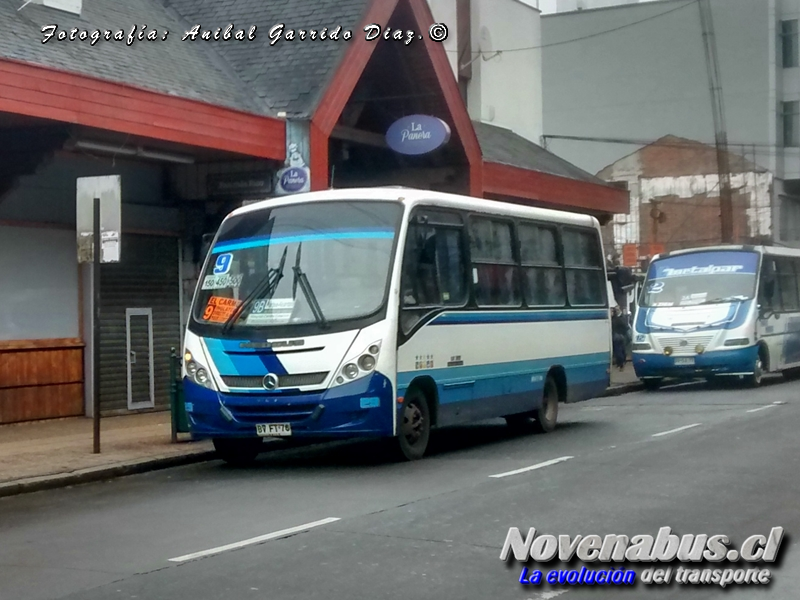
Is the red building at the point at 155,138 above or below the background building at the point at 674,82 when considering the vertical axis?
below

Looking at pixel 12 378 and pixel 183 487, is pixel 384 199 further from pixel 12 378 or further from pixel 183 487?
pixel 12 378

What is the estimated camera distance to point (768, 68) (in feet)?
167

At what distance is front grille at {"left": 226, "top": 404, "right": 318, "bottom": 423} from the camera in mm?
12305

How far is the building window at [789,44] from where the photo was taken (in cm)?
5106

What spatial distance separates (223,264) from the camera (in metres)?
13.3

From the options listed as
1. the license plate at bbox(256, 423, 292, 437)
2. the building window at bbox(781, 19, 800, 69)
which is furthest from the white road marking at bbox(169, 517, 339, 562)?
the building window at bbox(781, 19, 800, 69)

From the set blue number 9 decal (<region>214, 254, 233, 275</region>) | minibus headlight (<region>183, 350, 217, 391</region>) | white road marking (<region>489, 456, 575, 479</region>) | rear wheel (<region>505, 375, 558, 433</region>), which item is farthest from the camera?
rear wheel (<region>505, 375, 558, 433</region>)

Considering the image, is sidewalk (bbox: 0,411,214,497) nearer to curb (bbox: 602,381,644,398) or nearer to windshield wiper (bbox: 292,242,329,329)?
windshield wiper (bbox: 292,242,329,329)

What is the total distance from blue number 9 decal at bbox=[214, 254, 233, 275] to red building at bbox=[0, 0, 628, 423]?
3155 mm

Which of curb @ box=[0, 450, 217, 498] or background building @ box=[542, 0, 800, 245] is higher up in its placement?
background building @ box=[542, 0, 800, 245]

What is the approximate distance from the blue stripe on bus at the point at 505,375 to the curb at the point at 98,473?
2766mm

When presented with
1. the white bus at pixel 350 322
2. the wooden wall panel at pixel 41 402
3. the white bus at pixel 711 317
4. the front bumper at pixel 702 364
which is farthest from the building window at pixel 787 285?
the wooden wall panel at pixel 41 402

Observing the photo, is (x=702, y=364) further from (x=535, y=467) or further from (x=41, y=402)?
(x=41, y=402)

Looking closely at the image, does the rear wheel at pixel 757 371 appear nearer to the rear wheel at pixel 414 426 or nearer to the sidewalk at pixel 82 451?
the sidewalk at pixel 82 451
